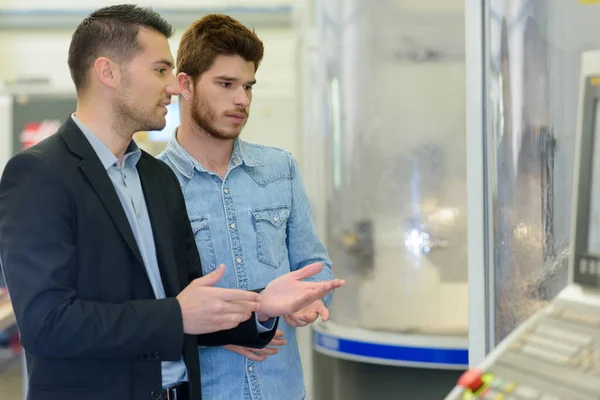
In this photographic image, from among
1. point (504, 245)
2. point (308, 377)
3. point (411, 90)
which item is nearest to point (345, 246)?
point (411, 90)

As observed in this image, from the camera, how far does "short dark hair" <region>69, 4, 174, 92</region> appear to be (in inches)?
64.3

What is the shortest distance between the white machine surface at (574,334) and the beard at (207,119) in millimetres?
1078

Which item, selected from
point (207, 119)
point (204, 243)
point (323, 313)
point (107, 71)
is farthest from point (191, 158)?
point (323, 313)

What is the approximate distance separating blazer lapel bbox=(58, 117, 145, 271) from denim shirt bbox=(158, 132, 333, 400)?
377 mm

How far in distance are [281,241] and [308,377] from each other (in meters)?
1.55

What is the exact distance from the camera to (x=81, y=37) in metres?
1.66

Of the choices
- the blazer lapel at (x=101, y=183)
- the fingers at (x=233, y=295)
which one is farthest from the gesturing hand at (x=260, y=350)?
the blazer lapel at (x=101, y=183)

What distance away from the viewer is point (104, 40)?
64.6 inches

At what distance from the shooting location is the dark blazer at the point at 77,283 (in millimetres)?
1389

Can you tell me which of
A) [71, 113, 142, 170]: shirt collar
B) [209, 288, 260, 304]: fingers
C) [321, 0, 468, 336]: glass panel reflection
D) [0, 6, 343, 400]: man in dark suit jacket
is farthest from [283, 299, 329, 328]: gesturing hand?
[321, 0, 468, 336]: glass panel reflection

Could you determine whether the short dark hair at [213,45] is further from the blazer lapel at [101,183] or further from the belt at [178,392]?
the belt at [178,392]

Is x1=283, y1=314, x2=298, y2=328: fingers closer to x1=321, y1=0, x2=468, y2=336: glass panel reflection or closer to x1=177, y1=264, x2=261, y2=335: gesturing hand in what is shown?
x1=177, y1=264, x2=261, y2=335: gesturing hand

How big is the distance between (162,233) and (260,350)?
38cm

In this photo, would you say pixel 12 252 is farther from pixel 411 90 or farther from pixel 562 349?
pixel 411 90
